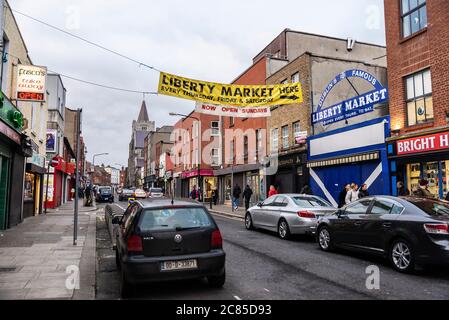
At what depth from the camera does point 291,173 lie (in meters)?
22.8

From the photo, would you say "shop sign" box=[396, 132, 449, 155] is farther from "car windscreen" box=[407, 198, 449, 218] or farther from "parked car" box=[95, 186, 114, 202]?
"parked car" box=[95, 186, 114, 202]

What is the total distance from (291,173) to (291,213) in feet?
38.4

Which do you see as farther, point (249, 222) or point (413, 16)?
point (413, 16)

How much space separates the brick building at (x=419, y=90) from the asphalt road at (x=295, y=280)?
21.2 ft

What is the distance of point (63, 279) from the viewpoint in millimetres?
6215

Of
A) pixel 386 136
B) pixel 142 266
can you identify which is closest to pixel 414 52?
pixel 386 136

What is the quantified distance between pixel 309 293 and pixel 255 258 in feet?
9.44

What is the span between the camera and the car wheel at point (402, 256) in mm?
6797

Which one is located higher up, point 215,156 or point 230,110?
point 215,156

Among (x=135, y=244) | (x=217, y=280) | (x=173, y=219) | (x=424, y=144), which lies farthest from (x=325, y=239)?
(x=424, y=144)

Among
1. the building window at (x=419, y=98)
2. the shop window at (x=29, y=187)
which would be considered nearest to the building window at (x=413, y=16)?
the building window at (x=419, y=98)

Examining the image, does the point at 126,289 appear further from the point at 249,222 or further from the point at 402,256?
the point at 249,222
